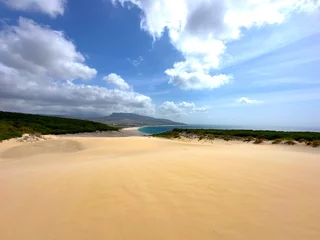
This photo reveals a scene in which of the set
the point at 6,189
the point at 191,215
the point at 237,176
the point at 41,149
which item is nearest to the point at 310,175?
the point at 237,176

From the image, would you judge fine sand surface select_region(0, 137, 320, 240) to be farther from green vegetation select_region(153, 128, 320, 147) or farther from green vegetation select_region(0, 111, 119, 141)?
green vegetation select_region(0, 111, 119, 141)

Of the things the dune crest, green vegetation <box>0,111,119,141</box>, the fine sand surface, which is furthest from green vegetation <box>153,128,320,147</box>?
green vegetation <box>0,111,119,141</box>

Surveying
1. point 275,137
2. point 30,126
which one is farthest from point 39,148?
point 30,126

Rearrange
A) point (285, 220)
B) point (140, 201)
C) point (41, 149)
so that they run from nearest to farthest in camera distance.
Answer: point (285, 220), point (140, 201), point (41, 149)

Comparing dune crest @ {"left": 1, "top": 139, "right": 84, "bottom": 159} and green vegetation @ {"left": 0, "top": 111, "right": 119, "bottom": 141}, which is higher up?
green vegetation @ {"left": 0, "top": 111, "right": 119, "bottom": 141}

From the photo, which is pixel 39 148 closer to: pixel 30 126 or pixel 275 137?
pixel 275 137

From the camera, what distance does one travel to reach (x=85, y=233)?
8.29ft

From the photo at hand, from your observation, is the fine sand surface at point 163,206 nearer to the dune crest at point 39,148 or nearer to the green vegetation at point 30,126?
the dune crest at point 39,148

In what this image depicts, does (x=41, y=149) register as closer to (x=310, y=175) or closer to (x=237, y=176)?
(x=237, y=176)

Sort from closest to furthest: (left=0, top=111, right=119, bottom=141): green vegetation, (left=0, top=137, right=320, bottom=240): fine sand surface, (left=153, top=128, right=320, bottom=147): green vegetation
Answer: (left=0, top=137, right=320, bottom=240): fine sand surface
(left=153, top=128, right=320, bottom=147): green vegetation
(left=0, top=111, right=119, bottom=141): green vegetation

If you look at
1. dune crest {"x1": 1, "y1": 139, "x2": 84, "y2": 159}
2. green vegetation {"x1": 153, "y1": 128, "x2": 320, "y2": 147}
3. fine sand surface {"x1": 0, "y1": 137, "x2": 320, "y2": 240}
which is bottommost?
dune crest {"x1": 1, "y1": 139, "x2": 84, "y2": 159}

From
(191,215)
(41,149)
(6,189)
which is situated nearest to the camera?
(191,215)

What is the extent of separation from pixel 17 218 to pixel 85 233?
1340mm

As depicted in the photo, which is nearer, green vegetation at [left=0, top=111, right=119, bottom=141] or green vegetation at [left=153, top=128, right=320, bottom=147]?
green vegetation at [left=153, top=128, right=320, bottom=147]
